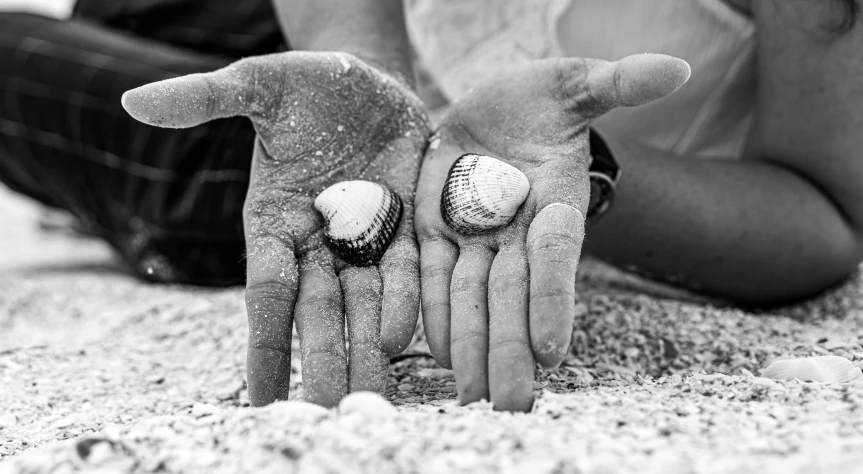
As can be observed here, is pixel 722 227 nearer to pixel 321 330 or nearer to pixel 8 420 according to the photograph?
pixel 321 330

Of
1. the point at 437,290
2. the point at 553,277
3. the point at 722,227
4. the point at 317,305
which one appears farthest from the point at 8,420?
the point at 722,227

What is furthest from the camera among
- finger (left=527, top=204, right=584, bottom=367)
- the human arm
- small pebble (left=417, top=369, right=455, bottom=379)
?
→ the human arm

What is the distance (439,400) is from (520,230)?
41 centimetres

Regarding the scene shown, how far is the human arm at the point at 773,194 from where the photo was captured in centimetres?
219

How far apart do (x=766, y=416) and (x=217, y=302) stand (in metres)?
2.04

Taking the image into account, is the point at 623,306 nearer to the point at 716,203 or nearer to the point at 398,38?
the point at 716,203

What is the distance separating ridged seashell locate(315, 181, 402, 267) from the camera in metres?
1.61

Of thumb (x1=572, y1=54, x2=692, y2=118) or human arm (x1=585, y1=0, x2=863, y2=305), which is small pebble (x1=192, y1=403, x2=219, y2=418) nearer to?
thumb (x1=572, y1=54, x2=692, y2=118)

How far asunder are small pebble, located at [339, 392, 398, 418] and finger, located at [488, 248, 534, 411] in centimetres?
21

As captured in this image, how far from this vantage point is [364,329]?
150 cm

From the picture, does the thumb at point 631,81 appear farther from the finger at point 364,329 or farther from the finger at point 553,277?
the finger at point 364,329

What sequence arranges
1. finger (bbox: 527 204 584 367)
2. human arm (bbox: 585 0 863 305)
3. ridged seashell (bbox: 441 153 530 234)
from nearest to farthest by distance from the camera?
finger (bbox: 527 204 584 367)
ridged seashell (bbox: 441 153 530 234)
human arm (bbox: 585 0 863 305)

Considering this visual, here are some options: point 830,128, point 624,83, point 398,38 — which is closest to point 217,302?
point 398,38

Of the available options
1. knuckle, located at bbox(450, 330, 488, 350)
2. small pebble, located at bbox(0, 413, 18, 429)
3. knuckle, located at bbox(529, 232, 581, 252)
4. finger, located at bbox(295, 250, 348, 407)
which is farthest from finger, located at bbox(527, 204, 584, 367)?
small pebble, located at bbox(0, 413, 18, 429)
